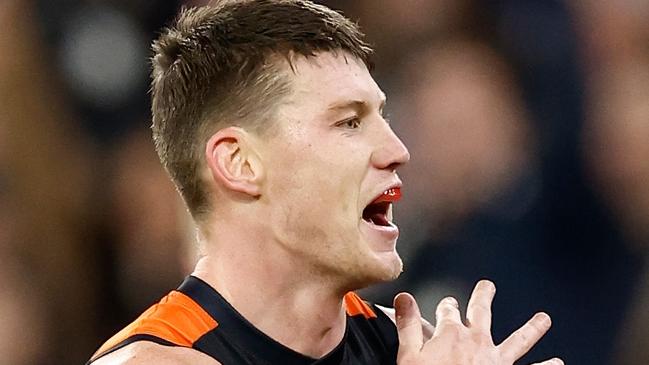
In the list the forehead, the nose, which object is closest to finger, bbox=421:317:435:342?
the nose

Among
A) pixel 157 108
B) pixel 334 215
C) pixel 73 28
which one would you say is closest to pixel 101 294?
pixel 73 28

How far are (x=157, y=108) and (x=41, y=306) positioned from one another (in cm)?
129

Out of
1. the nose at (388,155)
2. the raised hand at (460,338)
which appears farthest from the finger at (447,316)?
the nose at (388,155)

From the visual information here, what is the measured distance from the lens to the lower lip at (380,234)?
8.18ft

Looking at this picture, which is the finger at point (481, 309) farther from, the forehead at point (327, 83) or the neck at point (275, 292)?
the forehead at point (327, 83)

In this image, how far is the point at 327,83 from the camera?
248 centimetres

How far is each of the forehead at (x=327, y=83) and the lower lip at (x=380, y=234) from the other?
252 millimetres

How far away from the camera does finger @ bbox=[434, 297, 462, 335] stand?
8.26ft

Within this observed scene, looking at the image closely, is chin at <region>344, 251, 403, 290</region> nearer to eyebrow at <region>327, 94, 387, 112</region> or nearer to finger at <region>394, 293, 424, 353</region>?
finger at <region>394, 293, 424, 353</region>

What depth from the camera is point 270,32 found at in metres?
2.53

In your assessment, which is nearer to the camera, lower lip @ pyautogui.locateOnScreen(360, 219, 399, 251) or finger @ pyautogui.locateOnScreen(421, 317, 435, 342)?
lower lip @ pyautogui.locateOnScreen(360, 219, 399, 251)

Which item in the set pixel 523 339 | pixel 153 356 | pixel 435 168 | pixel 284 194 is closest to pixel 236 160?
pixel 284 194

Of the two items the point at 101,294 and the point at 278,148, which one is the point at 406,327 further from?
the point at 101,294

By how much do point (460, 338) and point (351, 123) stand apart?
0.49m
